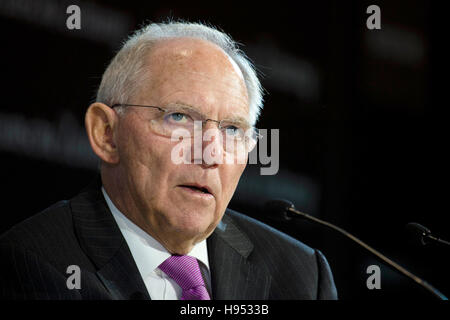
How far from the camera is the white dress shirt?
1.96 metres

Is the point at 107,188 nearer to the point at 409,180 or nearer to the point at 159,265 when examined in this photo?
the point at 159,265

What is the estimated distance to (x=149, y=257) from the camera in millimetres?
1995

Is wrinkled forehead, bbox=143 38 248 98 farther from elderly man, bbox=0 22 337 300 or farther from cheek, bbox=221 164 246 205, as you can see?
cheek, bbox=221 164 246 205

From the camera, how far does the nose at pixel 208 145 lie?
197 cm

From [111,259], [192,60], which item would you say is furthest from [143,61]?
[111,259]

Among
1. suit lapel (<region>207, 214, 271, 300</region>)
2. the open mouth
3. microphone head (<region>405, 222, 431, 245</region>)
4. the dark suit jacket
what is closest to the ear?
the dark suit jacket

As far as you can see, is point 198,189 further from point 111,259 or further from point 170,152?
point 111,259

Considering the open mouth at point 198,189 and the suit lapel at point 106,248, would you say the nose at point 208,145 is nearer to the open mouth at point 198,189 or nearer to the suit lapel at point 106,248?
the open mouth at point 198,189

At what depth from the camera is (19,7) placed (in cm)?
211

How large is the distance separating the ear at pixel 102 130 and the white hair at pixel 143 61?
5cm

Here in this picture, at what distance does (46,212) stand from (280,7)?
139 centimetres

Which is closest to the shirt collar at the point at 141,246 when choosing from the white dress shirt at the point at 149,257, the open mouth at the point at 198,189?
the white dress shirt at the point at 149,257

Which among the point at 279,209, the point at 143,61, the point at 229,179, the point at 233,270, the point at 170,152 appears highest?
the point at 143,61

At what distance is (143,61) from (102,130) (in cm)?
30
